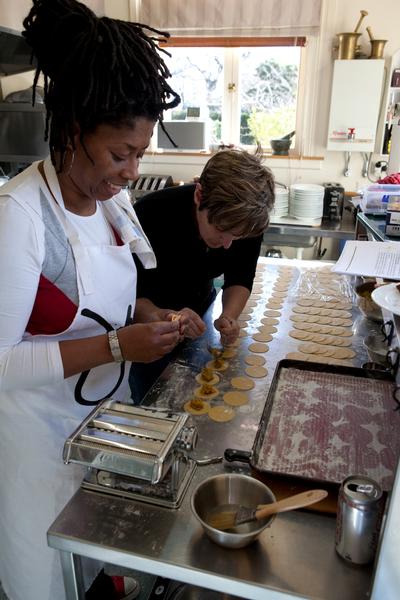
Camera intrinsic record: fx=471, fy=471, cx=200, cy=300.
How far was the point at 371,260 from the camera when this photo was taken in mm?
1362

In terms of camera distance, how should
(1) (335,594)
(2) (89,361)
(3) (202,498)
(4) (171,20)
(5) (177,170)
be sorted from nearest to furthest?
(1) (335,594) < (3) (202,498) < (2) (89,361) < (4) (171,20) < (5) (177,170)

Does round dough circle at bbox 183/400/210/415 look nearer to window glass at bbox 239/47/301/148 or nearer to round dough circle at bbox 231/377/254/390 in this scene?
round dough circle at bbox 231/377/254/390

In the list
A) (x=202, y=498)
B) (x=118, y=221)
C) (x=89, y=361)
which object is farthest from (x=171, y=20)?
(x=202, y=498)

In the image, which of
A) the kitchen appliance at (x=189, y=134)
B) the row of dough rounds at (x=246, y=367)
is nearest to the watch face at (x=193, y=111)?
the kitchen appliance at (x=189, y=134)

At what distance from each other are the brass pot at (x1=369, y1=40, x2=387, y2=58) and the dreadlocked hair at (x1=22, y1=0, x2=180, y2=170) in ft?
9.72

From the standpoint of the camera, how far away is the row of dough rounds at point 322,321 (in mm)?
1525

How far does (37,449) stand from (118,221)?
22.9 inches

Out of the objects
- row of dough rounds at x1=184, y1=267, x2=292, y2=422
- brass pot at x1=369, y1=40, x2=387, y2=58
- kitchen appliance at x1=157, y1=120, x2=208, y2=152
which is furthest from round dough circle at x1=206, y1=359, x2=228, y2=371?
brass pot at x1=369, y1=40, x2=387, y2=58

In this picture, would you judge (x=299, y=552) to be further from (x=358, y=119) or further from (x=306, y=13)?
(x=306, y=13)

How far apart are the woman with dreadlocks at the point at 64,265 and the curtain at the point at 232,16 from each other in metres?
2.95

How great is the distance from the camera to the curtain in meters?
3.40

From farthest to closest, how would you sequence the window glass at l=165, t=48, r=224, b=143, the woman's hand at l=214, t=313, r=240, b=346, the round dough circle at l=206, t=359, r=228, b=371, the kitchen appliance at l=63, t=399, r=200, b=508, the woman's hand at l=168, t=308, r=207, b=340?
the window glass at l=165, t=48, r=224, b=143 → the woman's hand at l=214, t=313, r=240, b=346 → the round dough circle at l=206, t=359, r=228, b=371 → the woman's hand at l=168, t=308, r=207, b=340 → the kitchen appliance at l=63, t=399, r=200, b=508

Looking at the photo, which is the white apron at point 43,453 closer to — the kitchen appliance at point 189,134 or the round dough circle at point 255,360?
the round dough circle at point 255,360

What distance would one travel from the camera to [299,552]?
819mm
